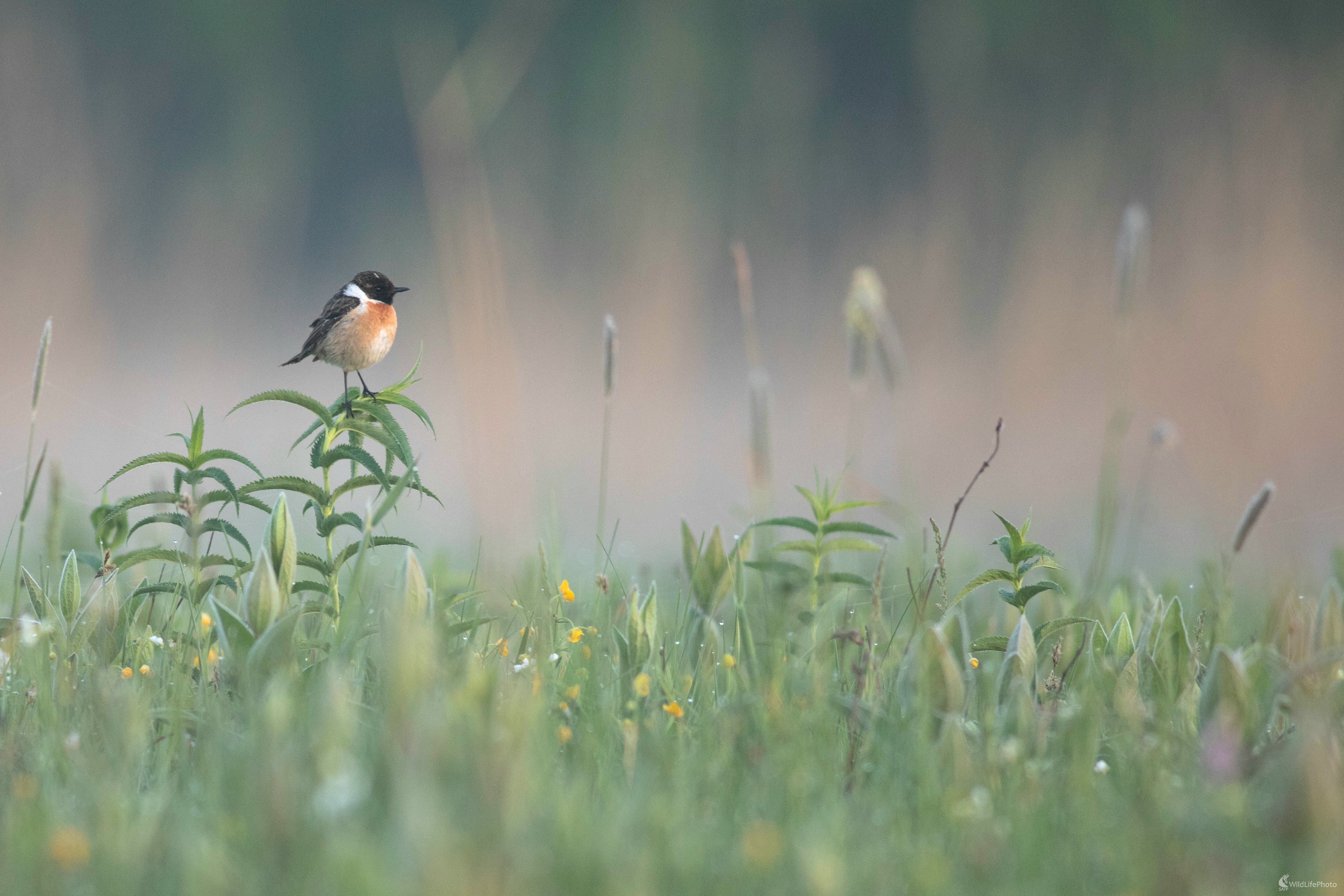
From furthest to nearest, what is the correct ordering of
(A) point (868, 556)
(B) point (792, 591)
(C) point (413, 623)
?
(A) point (868, 556) < (B) point (792, 591) < (C) point (413, 623)

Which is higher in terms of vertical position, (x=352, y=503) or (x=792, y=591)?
(x=352, y=503)

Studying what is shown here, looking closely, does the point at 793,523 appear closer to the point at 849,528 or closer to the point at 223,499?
the point at 849,528

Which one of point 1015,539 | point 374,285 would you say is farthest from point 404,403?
point 1015,539

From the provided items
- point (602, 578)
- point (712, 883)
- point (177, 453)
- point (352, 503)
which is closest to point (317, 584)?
point (177, 453)

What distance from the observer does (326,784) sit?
3.69ft

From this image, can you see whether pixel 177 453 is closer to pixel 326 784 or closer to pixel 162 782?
pixel 162 782

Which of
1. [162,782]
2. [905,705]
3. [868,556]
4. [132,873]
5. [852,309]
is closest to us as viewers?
[132,873]

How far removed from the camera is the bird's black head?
2.69 metres

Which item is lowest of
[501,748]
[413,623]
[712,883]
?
[712,883]

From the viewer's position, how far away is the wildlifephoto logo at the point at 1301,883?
1.05 m

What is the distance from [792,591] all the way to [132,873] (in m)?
1.31

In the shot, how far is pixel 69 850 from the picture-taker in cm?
109

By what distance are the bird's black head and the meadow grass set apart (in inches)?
31.0

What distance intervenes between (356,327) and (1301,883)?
7.31 ft
